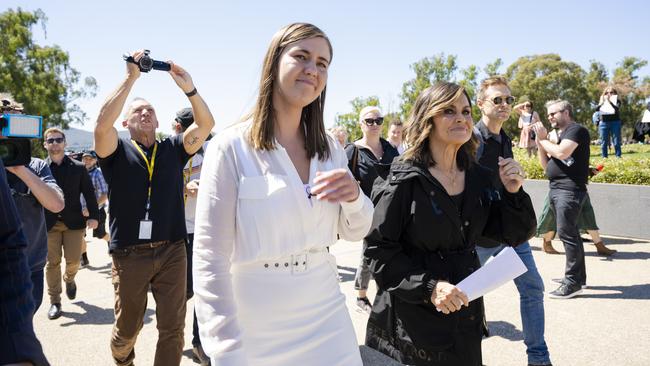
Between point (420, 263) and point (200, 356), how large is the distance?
2804 millimetres

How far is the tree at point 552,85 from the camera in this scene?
50.4 meters

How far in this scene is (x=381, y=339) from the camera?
2672 mm

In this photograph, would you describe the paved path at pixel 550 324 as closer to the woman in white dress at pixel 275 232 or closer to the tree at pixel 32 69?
the woman in white dress at pixel 275 232

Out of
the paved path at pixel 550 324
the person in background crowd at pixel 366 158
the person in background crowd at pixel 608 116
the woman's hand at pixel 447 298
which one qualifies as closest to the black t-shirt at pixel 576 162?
the paved path at pixel 550 324

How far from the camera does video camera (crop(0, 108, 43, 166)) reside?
1.65 metres

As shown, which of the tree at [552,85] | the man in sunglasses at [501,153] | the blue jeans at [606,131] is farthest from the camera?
the tree at [552,85]

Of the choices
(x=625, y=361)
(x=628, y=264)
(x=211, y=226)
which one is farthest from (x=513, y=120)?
(x=211, y=226)

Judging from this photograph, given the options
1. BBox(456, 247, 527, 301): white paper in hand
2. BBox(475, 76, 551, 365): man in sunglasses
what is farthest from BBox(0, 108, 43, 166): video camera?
BBox(475, 76, 551, 365): man in sunglasses

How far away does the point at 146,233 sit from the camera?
382cm

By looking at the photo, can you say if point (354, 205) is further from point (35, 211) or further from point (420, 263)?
point (35, 211)

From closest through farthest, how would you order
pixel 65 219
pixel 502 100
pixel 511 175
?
pixel 511 175, pixel 502 100, pixel 65 219

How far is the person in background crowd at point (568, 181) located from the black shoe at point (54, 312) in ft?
20.0

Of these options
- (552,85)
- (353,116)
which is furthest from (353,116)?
(552,85)

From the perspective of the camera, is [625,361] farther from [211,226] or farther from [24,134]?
[24,134]
